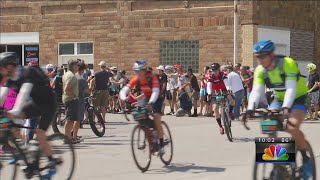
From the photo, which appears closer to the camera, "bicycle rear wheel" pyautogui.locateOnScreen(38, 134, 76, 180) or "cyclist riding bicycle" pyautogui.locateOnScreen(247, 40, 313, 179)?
"cyclist riding bicycle" pyautogui.locateOnScreen(247, 40, 313, 179)

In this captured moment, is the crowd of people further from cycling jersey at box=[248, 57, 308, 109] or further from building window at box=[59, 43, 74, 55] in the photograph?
building window at box=[59, 43, 74, 55]

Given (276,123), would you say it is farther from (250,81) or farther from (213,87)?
(250,81)

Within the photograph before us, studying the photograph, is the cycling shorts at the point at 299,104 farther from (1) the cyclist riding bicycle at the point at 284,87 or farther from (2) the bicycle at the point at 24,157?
(2) the bicycle at the point at 24,157

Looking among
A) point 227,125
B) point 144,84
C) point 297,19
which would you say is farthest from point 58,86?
point 297,19

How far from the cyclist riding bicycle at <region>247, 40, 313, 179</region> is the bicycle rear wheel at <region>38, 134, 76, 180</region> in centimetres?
265

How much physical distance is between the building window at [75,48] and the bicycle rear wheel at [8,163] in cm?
2259

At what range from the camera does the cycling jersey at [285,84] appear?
23.7 ft

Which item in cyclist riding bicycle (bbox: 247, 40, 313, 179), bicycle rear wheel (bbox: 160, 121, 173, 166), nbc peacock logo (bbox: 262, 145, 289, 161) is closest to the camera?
nbc peacock logo (bbox: 262, 145, 289, 161)

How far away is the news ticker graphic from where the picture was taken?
684 cm

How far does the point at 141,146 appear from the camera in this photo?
10.1 metres

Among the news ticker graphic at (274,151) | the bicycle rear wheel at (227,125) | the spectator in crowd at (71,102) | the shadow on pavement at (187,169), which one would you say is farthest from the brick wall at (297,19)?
the news ticker graphic at (274,151)

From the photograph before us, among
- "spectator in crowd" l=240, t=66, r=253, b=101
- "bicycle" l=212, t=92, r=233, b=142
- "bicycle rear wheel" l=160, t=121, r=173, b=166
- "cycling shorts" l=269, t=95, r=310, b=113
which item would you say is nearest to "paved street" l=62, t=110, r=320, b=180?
"bicycle rear wheel" l=160, t=121, r=173, b=166

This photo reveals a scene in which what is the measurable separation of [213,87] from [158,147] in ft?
16.2

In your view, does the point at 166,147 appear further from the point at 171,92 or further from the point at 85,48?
the point at 85,48
